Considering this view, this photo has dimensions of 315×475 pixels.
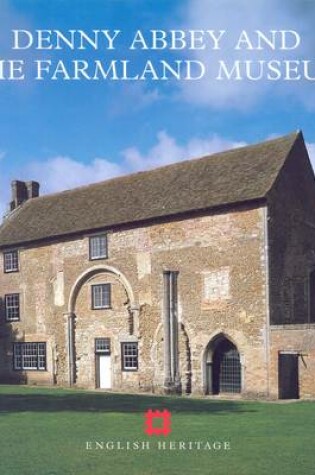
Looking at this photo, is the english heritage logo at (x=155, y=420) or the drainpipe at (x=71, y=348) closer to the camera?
the english heritage logo at (x=155, y=420)

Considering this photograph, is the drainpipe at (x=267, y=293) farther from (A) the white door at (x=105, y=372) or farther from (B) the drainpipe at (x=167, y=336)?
(A) the white door at (x=105, y=372)

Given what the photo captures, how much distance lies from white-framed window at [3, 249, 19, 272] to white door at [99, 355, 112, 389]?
7.72 meters

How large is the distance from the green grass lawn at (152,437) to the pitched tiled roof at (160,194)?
28.9ft

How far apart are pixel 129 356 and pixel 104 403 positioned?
6.53 metres

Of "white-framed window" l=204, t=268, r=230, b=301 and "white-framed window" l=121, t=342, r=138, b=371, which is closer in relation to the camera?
"white-framed window" l=204, t=268, r=230, b=301

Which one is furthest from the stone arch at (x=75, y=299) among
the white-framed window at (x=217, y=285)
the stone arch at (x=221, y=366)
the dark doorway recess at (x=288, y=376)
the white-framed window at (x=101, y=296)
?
the dark doorway recess at (x=288, y=376)

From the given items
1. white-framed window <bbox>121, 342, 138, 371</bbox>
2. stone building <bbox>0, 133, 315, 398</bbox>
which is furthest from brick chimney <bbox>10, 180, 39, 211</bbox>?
white-framed window <bbox>121, 342, 138, 371</bbox>

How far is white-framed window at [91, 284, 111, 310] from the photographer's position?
108 ft

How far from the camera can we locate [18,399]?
26938mm

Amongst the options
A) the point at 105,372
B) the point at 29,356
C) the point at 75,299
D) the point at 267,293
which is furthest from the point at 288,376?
the point at 29,356

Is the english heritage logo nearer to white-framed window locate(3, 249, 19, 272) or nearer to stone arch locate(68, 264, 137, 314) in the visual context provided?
stone arch locate(68, 264, 137, 314)

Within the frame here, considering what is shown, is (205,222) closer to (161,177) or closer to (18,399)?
(161,177)

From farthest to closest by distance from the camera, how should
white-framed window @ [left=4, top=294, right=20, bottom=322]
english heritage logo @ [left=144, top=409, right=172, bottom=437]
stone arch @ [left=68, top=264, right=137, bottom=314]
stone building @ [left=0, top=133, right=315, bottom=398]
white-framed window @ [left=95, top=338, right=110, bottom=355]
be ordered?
white-framed window @ [left=4, top=294, right=20, bottom=322] < white-framed window @ [left=95, top=338, right=110, bottom=355] < stone arch @ [left=68, top=264, right=137, bottom=314] < stone building @ [left=0, top=133, right=315, bottom=398] < english heritage logo @ [left=144, top=409, right=172, bottom=437]

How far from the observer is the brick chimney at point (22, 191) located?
4178 centimetres
